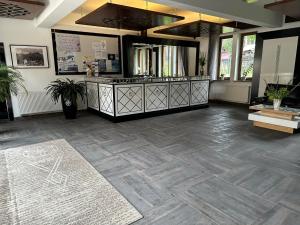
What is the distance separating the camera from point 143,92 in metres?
5.64

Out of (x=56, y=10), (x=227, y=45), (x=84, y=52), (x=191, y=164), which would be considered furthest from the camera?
(x=227, y=45)

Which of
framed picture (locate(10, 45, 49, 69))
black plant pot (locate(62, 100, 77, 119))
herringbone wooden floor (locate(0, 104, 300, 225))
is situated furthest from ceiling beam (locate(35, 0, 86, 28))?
herringbone wooden floor (locate(0, 104, 300, 225))

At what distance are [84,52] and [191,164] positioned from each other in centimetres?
534

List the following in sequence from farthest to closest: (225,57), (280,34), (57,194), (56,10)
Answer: (225,57), (280,34), (56,10), (57,194)

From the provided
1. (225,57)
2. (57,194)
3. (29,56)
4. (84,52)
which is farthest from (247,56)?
(57,194)

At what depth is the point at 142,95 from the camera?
5648mm

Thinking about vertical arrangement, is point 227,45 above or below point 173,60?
above

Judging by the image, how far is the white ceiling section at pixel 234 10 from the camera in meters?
3.82

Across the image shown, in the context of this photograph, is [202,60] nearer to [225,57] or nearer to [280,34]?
[225,57]

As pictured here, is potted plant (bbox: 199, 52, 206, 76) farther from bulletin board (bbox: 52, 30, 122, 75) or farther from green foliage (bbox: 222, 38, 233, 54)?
bulletin board (bbox: 52, 30, 122, 75)

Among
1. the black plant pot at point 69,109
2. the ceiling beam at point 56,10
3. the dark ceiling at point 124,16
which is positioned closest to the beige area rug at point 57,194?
the black plant pot at point 69,109

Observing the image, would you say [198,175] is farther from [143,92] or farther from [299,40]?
[299,40]

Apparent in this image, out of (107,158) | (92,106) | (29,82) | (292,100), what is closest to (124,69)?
(92,106)

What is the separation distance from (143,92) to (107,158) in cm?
276
